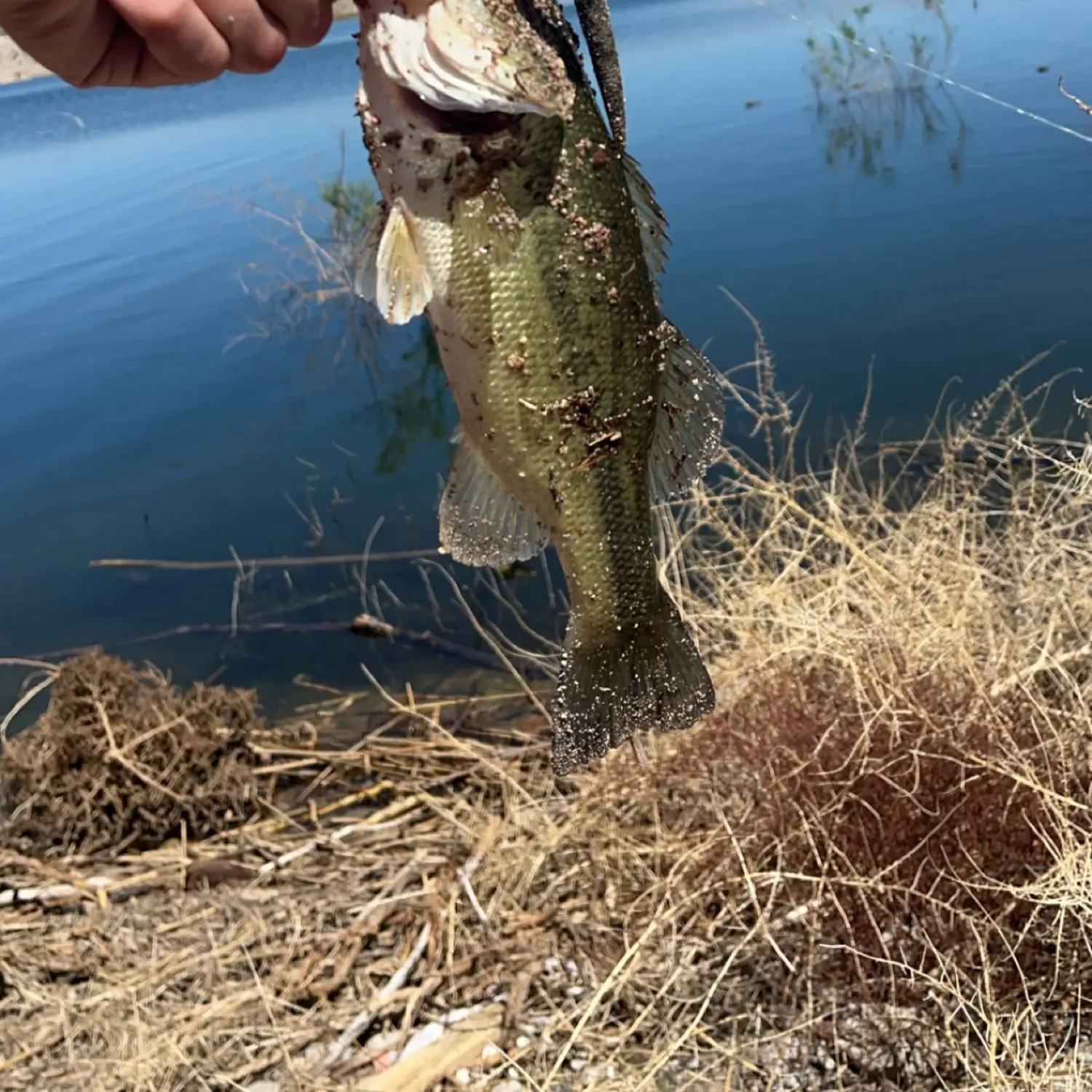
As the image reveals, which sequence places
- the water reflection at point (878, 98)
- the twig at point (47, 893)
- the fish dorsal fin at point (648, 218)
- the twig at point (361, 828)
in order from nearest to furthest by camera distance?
1. the fish dorsal fin at point (648, 218)
2. the twig at point (47, 893)
3. the twig at point (361, 828)
4. the water reflection at point (878, 98)

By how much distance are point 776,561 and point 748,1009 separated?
242 centimetres

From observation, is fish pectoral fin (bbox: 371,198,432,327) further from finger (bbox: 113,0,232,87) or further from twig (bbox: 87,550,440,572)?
twig (bbox: 87,550,440,572)

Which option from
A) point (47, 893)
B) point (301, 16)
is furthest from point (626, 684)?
point (47, 893)

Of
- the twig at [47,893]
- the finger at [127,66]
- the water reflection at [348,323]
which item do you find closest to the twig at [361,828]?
the twig at [47,893]

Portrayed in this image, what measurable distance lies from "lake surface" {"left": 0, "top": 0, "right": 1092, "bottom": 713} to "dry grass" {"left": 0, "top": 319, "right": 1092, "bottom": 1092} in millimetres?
2370

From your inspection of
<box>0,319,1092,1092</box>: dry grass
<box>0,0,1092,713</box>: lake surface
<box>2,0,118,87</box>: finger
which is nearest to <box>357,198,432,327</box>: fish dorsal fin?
<box>2,0,118,87</box>: finger

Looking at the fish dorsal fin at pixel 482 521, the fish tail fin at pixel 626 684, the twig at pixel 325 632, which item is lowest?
the twig at pixel 325 632

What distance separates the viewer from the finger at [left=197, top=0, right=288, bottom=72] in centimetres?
203

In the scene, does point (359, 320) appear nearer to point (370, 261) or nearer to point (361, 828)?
point (361, 828)

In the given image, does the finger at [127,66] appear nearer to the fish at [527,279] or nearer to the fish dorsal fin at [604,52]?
the fish at [527,279]

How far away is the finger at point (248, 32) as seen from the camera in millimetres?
2029

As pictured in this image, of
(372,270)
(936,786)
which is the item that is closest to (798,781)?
(936,786)

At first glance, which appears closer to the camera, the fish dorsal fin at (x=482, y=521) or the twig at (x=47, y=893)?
the fish dorsal fin at (x=482, y=521)

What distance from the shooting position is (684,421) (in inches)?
80.1
